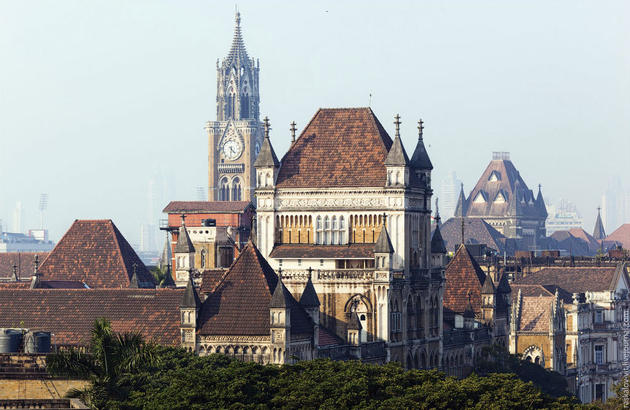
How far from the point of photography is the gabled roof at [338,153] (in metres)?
134

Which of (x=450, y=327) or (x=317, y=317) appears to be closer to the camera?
(x=317, y=317)

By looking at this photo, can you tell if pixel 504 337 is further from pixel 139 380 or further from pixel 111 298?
pixel 139 380

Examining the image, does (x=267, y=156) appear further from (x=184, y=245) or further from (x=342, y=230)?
(x=184, y=245)

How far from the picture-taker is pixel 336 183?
13362cm

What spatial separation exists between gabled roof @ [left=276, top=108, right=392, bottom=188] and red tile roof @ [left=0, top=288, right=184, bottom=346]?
558 inches

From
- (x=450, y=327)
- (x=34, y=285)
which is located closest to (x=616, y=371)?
(x=450, y=327)

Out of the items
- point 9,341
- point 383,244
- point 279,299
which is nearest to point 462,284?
point 383,244

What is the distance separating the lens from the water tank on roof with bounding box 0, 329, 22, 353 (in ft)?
344

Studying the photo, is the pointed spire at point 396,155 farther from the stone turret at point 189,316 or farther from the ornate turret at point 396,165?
the stone turret at point 189,316

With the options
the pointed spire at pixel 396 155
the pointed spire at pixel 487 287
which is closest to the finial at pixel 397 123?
the pointed spire at pixel 396 155

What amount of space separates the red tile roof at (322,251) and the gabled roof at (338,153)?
403cm

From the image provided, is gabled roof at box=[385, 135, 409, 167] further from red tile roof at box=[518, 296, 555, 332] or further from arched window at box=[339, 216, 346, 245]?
red tile roof at box=[518, 296, 555, 332]

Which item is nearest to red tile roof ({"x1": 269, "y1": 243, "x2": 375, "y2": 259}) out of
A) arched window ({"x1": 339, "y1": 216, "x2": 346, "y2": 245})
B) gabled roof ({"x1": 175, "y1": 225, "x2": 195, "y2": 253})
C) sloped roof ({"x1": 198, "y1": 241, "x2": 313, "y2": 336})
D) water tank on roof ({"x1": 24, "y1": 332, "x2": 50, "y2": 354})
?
arched window ({"x1": 339, "y1": 216, "x2": 346, "y2": 245})

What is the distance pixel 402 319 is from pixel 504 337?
31.1m
